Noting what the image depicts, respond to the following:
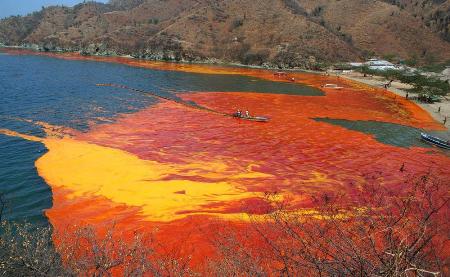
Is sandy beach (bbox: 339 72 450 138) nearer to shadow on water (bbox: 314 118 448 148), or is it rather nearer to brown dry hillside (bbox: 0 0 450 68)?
shadow on water (bbox: 314 118 448 148)

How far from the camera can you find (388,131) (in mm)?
50969

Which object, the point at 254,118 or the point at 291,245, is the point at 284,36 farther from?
the point at 291,245

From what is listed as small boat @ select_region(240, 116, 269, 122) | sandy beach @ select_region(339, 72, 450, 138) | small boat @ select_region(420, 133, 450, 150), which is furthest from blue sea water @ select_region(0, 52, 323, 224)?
small boat @ select_region(420, 133, 450, 150)

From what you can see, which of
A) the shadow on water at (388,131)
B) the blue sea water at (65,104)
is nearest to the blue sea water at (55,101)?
the blue sea water at (65,104)

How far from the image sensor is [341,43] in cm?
15588

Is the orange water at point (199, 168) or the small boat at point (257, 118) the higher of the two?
the small boat at point (257, 118)

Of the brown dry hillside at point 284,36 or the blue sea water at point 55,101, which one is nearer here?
the blue sea water at point 55,101

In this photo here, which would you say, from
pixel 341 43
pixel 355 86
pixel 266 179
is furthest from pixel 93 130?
pixel 341 43

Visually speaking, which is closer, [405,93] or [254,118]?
[254,118]

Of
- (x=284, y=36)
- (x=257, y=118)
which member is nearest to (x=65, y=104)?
(x=257, y=118)

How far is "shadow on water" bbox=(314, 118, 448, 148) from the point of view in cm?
4591

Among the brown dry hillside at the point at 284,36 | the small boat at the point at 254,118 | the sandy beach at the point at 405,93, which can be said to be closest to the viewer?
the small boat at the point at 254,118

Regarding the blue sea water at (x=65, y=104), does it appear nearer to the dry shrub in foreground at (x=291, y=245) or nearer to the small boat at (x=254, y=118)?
the dry shrub in foreground at (x=291, y=245)

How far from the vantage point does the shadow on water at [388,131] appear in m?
45.9
